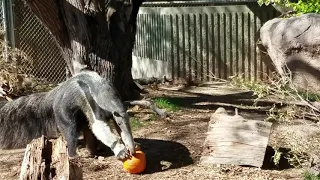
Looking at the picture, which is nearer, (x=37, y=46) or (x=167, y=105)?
(x=167, y=105)

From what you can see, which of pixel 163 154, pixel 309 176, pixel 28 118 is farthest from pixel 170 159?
pixel 28 118

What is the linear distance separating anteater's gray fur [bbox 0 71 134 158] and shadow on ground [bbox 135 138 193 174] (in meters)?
0.51

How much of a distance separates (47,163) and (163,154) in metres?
2.43

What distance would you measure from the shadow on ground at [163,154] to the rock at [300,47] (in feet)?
14.2

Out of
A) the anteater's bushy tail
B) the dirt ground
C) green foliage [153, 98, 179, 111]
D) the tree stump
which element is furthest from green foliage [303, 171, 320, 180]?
green foliage [153, 98, 179, 111]

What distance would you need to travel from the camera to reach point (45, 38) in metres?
11.4

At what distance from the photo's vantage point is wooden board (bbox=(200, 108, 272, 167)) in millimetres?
5723

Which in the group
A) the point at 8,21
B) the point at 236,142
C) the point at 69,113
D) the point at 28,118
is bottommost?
the point at 236,142

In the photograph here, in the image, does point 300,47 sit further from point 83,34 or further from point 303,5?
point 83,34

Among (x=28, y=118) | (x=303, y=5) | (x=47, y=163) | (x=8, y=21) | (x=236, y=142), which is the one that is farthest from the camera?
(x=303, y=5)

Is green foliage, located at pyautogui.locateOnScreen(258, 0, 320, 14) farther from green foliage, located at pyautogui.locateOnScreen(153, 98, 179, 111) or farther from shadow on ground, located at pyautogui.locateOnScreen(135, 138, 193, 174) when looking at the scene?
shadow on ground, located at pyautogui.locateOnScreen(135, 138, 193, 174)

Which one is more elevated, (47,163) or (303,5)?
(303,5)

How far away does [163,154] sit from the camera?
246 inches

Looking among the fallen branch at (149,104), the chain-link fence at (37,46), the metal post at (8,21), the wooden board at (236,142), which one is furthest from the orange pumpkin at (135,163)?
the chain-link fence at (37,46)
